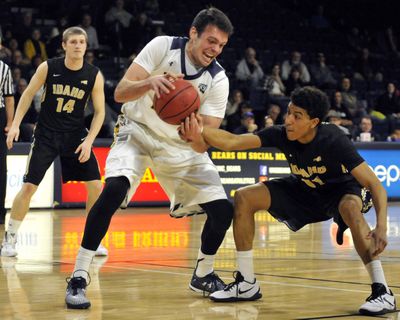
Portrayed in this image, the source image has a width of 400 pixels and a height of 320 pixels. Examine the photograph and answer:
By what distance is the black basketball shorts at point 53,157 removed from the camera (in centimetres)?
793

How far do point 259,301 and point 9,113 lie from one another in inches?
199

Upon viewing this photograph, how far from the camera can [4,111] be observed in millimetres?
10695

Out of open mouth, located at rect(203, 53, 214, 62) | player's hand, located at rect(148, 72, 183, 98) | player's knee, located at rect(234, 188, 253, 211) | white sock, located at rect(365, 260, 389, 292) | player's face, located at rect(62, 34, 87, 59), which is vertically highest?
player's face, located at rect(62, 34, 87, 59)

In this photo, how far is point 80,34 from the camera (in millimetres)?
7723

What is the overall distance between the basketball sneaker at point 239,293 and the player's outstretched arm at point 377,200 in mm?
800

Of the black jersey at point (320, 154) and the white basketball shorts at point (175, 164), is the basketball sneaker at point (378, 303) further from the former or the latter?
the white basketball shorts at point (175, 164)

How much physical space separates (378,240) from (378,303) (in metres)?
0.35

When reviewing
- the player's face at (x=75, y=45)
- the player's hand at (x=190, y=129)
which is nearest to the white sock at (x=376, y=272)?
the player's hand at (x=190, y=129)

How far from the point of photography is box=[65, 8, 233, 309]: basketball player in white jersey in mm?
5625

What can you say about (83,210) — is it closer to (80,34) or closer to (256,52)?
(80,34)

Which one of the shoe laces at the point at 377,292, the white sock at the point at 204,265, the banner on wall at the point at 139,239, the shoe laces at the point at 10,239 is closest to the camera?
the shoe laces at the point at 377,292

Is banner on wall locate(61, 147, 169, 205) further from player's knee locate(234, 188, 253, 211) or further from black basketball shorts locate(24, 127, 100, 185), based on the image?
player's knee locate(234, 188, 253, 211)

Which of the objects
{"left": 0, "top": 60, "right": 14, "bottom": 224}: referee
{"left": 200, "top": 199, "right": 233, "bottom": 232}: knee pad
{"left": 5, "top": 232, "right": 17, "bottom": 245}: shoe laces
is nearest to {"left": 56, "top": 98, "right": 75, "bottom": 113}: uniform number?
{"left": 5, "top": 232, "right": 17, "bottom": 245}: shoe laces

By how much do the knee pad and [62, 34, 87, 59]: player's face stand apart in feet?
8.22
